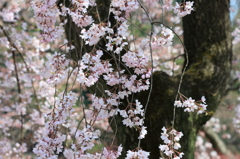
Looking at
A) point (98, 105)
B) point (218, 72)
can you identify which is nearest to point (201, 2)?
point (218, 72)

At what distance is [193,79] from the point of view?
2008mm

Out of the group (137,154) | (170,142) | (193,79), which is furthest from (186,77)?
(137,154)

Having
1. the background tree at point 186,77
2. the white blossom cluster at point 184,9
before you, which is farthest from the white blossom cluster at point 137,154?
the white blossom cluster at point 184,9

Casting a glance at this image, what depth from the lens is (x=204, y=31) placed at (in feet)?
7.06

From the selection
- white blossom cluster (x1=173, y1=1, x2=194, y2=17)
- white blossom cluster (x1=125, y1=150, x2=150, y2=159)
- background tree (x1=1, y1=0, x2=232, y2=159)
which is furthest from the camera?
background tree (x1=1, y1=0, x2=232, y2=159)

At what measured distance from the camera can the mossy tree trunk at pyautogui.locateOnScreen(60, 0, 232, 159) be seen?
1794 mm

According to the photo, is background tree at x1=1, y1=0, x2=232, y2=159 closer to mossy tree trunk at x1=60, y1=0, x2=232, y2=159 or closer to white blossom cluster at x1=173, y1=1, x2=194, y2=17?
mossy tree trunk at x1=60, y1=0, x2=232, y2=159

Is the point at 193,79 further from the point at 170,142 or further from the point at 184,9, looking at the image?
the point at 170,142

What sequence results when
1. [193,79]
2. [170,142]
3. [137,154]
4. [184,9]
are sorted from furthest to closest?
[193,79] < [184,9] < [170,142] < [137,154]

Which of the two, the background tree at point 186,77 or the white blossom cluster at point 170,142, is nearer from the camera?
the white blossom cluster at point 170,142

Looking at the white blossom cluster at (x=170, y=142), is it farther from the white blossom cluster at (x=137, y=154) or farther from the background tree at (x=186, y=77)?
the background tree at (x=186, y=77)

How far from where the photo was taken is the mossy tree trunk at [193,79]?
5.89ft

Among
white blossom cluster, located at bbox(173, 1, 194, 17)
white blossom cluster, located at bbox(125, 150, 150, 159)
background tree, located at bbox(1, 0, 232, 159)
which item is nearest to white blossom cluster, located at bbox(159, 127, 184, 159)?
white blossom cluster, located at bbox(125, 150, 150, 159)

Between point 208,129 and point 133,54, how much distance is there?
4073 millimetres
